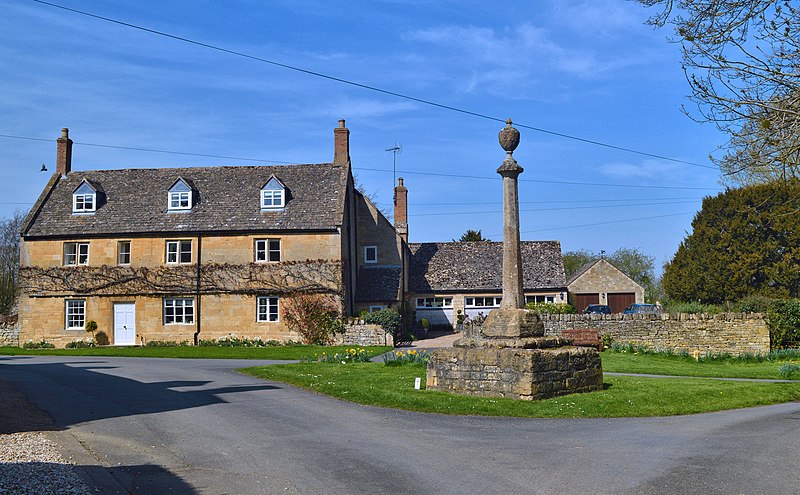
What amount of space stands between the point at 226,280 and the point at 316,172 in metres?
7.98

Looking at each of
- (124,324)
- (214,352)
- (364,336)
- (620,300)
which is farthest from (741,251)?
(124,324)

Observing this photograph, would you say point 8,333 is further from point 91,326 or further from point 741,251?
point 741,251

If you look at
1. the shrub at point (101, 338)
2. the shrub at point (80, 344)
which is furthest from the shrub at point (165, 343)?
the shrub at point (80, 344)

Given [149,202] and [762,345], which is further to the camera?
[149,202]

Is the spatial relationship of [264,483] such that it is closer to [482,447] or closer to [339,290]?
[482,447]

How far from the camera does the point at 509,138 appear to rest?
17234mm

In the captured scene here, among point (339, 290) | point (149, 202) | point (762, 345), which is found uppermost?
point (149, 202)

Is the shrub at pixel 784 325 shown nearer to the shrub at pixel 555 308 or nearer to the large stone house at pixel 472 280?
the shrub at pixel 555 308

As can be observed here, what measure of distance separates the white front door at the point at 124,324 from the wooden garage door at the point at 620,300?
34.2 m

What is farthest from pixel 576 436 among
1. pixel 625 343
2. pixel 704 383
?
pixel 625 343

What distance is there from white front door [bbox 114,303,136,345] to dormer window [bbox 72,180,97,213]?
603cm

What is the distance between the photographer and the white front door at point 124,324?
38875 millimetres

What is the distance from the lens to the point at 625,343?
1308 inches

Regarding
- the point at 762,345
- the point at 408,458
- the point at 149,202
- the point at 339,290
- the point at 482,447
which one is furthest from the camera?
the point at 149,202
